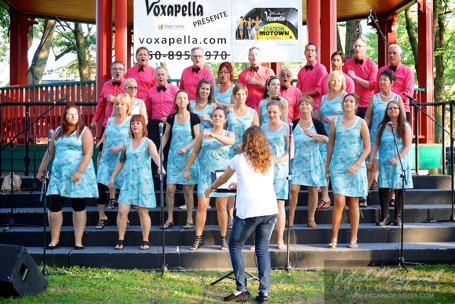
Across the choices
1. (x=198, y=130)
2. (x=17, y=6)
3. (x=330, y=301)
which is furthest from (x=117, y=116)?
(x=17, y=6)

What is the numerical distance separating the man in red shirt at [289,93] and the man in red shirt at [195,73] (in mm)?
1085

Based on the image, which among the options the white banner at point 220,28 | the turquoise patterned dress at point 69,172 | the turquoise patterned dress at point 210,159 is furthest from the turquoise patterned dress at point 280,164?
the white banner at point 220,28

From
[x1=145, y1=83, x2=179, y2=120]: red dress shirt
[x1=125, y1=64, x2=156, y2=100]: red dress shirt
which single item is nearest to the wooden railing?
[x1=125, y1=64, x2=156, y2=100]: red dress shirt

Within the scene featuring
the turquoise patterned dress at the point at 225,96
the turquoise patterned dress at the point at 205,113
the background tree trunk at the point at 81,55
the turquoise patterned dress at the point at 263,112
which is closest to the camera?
the turquoise patterned dress at the point at 205,113

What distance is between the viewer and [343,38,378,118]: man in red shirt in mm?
10102

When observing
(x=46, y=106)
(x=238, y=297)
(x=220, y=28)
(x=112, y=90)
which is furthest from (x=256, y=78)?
(x=46, y=106)

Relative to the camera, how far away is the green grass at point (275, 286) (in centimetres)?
688

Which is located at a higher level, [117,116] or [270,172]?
[117,116]

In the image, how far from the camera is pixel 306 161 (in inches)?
348

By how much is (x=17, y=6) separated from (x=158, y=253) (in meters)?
10.3

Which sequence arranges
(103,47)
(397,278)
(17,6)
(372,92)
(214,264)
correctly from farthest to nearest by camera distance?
1. (17,6)
2. (103,47)
3. (372,92)
4. (214,264)
5. (397,278)

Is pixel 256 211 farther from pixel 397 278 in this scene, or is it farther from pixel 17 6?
pixel 17 6

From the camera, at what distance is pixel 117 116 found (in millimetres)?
9000

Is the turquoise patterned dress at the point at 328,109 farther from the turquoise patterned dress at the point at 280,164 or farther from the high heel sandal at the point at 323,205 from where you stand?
the turquoise patterned dress at the point at 280,164
